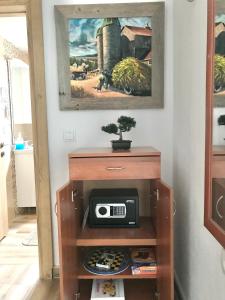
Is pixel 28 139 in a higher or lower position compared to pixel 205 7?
lower

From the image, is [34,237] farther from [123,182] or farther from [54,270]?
[123,182]

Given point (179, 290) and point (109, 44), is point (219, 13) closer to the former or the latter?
point (109, 44)

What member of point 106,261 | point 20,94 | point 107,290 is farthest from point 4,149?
point 107,290

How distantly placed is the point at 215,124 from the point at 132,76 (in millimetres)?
1024

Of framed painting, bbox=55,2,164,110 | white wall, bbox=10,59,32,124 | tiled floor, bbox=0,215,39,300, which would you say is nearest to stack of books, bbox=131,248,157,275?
tiled floor, bbox=0,215,39,300

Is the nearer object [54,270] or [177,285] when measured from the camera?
[177,285]

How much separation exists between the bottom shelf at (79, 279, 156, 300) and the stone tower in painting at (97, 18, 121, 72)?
157 centimetres

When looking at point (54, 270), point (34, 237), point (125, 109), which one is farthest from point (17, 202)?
point (125, 109)

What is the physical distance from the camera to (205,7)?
47.0 inches

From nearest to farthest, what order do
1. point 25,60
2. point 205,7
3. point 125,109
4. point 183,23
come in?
point 205,7 → point 183,23 → point 125,109 → point 25,60

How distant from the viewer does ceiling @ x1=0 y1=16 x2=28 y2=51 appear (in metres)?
2.71

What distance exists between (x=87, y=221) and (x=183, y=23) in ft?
4.70

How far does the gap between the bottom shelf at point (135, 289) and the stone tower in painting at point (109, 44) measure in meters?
1.57

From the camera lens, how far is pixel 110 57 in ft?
6.27
